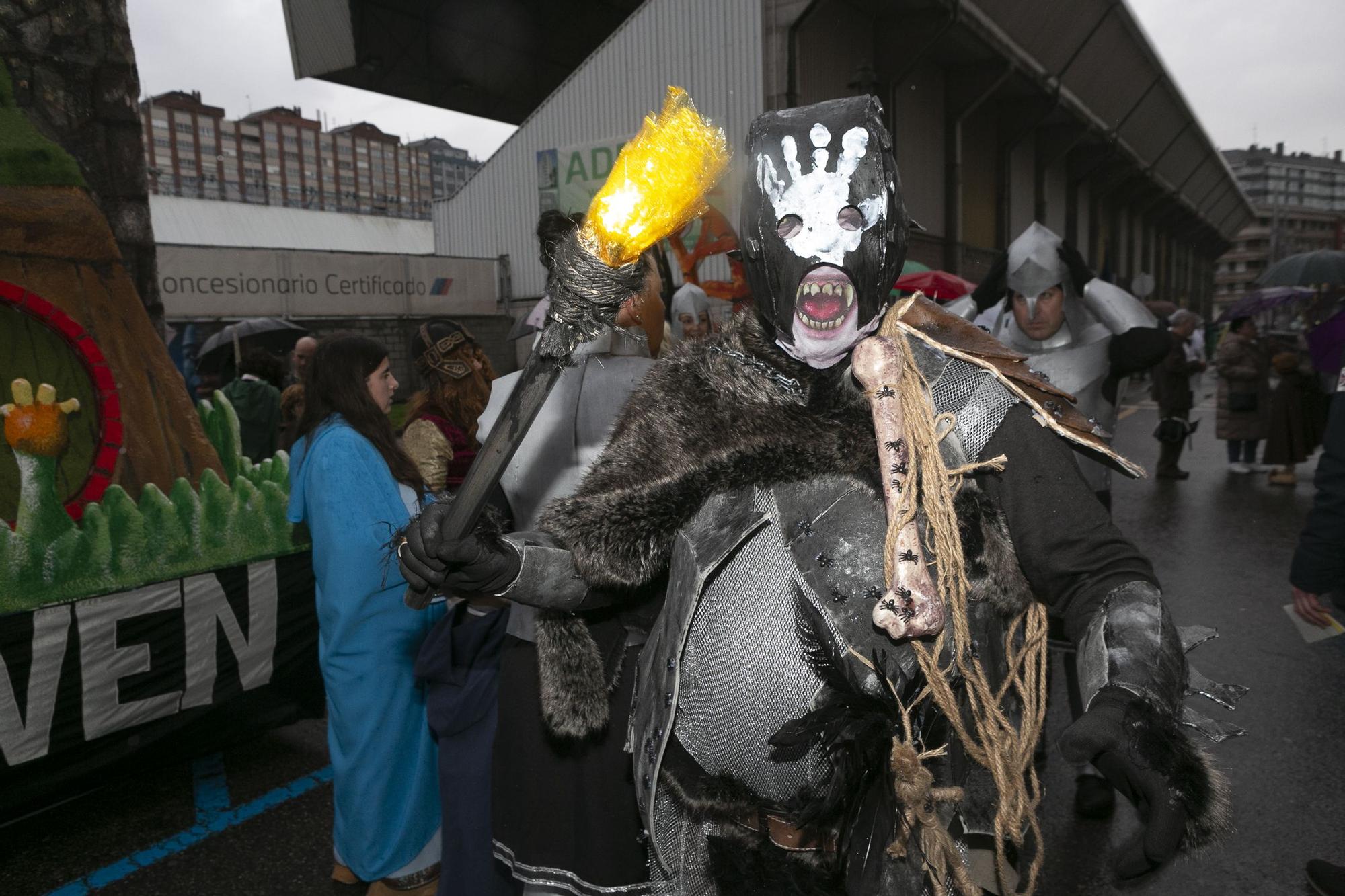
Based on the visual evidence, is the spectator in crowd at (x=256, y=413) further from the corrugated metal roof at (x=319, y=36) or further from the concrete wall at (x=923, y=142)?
the corrugated metal roof at (x=319, y=36)

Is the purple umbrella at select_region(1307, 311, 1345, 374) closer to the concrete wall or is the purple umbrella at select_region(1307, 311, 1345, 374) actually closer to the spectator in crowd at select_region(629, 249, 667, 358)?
the spectator in crowd at select_region(629, 249, 667, 358)

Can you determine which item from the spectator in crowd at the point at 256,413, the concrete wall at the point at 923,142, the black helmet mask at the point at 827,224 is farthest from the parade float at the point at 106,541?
the concrete wall at the point at 923,142

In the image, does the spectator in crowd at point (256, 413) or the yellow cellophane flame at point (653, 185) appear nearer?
the yellow cellophane flame at point (653, 185)

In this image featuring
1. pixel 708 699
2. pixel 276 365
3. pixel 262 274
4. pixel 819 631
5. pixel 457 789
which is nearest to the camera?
pixel 819 631

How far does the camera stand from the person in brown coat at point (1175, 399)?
34.9 ft

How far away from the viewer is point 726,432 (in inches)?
65.0

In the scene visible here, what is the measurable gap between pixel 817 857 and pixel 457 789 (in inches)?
53.4

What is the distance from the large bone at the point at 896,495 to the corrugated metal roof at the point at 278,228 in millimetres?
20803

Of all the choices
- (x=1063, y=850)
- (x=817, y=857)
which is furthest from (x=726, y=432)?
(x=1063, y=850)

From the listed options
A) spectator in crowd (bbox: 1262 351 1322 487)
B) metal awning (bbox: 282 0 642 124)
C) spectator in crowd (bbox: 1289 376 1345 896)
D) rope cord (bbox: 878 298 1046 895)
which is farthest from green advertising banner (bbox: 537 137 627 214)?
rope cord (bbox: 878 298 1046 895)

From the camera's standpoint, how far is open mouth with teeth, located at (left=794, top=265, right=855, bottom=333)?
1552 mm

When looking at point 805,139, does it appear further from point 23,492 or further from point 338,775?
point 23,492

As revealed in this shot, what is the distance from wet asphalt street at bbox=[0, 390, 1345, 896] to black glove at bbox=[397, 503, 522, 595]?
1933mm

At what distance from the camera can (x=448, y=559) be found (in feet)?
4.80
